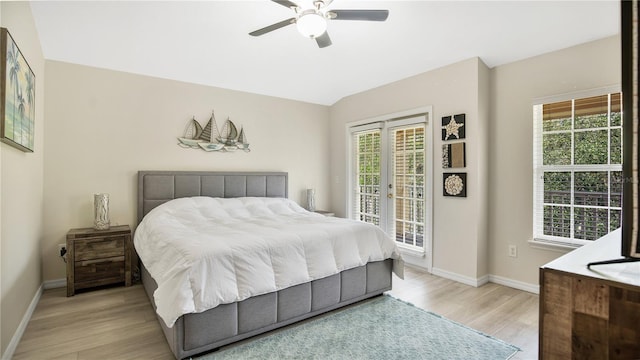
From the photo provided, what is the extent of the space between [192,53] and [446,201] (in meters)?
3.25

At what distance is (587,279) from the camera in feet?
3.11

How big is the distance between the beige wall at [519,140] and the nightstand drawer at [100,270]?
3.96m

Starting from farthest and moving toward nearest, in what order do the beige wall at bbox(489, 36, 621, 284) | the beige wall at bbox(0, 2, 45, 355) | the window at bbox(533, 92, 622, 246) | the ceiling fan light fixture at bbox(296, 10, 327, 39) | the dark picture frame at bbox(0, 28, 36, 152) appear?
1. the beige wall at bbox(489, 36, 621, 284)
2. the window at bbox(533, 92, 622, 246)
3. the ceiling fan light fixture at bbox(296, 10, 327, 39)
4. the beige wall at bbox(0, 2, 45, 355)
5. the dark picture frame at bbox(0, 28, 36, 152)

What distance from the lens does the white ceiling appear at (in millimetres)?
2707

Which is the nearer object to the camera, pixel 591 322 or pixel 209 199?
pixel 591 322

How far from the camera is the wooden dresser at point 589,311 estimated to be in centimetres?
89

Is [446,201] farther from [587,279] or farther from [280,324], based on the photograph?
[587,279]

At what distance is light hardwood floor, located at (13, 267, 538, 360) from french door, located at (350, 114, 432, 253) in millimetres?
839

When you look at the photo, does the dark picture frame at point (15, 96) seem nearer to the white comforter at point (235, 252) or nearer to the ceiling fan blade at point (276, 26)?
the white comforter at point (235, 252)

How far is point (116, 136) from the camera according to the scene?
144 inches

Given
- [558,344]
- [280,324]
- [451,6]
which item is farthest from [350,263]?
[451,6]

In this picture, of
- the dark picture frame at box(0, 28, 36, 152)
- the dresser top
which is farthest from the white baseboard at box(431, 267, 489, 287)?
the dark picture frame at box(0, 28, 36, 152)

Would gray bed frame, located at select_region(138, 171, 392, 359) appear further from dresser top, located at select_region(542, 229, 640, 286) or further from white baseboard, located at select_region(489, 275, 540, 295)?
dresser top, located at select_region(542, 229, 640, 286)

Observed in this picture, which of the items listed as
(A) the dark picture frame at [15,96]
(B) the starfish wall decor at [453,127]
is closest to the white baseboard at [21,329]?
(A) the dark picture frame at [15,96]
